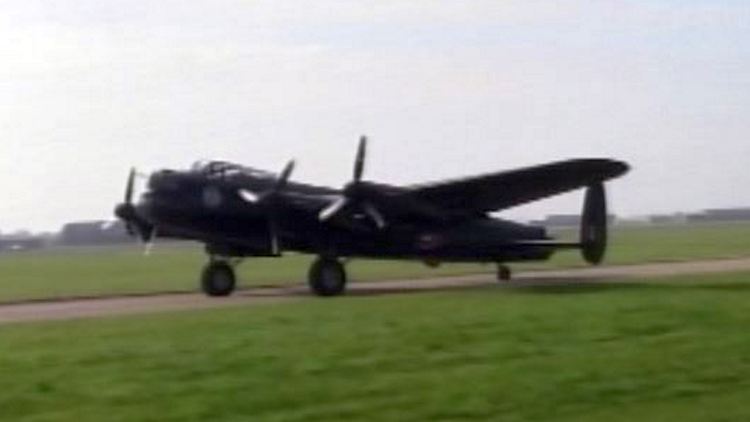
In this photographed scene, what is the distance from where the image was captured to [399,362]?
57.2 feet

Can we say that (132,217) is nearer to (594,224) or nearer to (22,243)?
(594,224)

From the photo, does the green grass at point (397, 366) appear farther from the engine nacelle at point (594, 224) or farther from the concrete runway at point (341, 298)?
the engine nacelle at point (594, 224)

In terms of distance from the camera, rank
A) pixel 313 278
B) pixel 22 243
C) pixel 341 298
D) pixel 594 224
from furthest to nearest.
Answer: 1. pixel 22 243
2. pixel 594 224
3. pixel 313 278
4. pixel 341 298

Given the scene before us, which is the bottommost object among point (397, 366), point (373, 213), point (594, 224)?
point (397, 366)

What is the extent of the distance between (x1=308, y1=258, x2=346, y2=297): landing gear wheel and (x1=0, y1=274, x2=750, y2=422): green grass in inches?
402

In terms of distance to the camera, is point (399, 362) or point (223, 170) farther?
point (223, 170)

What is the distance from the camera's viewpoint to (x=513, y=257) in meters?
39.7

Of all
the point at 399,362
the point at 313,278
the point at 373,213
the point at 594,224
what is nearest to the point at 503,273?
the point at 594,224

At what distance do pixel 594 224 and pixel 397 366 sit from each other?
25.7 m

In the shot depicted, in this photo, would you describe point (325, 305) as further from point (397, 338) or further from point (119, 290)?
point (119, 290)

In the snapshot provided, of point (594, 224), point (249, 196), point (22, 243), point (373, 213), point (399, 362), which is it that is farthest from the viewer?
point (22, 243)

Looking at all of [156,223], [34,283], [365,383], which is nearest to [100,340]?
[365,383]

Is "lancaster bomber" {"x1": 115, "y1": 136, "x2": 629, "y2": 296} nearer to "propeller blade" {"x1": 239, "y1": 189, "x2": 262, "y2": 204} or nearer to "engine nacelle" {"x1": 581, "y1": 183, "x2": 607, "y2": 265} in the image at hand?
"propeller blade" {"x1": 239, "y1": 189, "x2": 262, "y2": 204}

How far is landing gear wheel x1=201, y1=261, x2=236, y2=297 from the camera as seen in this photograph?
36219 mm
